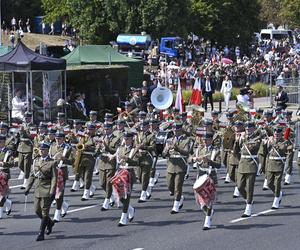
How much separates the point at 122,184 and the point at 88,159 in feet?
9.86

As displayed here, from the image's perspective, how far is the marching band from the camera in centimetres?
1741

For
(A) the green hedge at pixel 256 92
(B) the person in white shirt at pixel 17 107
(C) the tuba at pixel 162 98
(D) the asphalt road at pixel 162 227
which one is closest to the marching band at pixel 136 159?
(D) the asphalt road at pixel 162 227

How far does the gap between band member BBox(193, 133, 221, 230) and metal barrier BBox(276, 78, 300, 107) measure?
72.5 ft

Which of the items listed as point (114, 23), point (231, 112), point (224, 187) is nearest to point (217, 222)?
point (224, 187)

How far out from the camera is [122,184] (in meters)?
17.9

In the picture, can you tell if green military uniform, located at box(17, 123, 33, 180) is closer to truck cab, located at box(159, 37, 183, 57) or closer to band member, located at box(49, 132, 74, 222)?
band member, located at box(49, 132, 74, 222)

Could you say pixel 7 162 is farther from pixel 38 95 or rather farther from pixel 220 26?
pixel 220 26

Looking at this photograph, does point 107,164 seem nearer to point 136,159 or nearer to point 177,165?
point 136,159

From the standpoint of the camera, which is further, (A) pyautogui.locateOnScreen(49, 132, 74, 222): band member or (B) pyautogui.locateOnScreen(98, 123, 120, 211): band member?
(B) pyautogui.locateOnScreen(98, 123, 120, 211): band member

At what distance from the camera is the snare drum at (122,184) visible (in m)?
17.8

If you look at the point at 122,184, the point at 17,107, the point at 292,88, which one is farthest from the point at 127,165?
the point at 292,88

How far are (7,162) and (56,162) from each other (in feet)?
5.09

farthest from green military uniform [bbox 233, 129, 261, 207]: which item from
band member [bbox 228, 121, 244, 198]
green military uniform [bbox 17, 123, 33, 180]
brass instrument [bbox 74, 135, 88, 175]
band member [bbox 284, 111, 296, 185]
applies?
green military uniform [bbox 17, 123, 33, 180]

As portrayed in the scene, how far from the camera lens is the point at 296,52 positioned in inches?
2329
